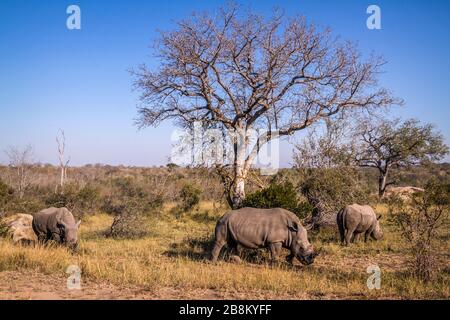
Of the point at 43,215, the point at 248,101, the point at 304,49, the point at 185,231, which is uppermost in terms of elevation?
the point at 304,49

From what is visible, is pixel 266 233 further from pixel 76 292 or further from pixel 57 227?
pixel 57 227

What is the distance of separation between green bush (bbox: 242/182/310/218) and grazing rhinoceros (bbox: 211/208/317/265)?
8.12 feet

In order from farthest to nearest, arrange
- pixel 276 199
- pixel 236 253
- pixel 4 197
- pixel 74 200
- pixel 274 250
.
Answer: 1. pixel 74 200
2. pixel 4 197
3. pixel 276 199
4. pixel 236 253
5. pixel 274 250

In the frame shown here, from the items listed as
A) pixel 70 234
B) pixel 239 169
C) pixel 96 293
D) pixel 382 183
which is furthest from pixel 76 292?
pixel 382 183

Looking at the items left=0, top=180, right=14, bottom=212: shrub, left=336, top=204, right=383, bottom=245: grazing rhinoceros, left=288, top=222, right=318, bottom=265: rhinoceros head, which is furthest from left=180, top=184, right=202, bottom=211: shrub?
left=288, top=222, right=318, bottom=265: rhinoceros head

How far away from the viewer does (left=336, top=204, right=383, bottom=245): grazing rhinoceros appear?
42.6 ft

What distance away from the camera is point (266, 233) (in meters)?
9.84

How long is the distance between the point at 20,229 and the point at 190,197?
36.3 feet

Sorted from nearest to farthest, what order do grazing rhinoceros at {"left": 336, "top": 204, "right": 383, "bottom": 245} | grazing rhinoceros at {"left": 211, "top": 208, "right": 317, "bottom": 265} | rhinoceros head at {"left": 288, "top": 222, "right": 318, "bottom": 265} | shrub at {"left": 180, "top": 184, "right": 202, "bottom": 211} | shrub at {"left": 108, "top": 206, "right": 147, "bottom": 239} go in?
1. rhinoceros head at {"left": 288, "top": 222, "right": 318, "bottom": 265}
2. grazing rhinoceros at {"left": 211, "top": 208, "right": 317, "bottom": 265}
3. grazing rhinoceros at {"left": 336, "top": 204, "right": 383, "bottom": 245}
4. shrub at {"left": 108, "top": 206, "right": 147, "bottom": 239}
5. shrub at {"left": 180, "top": 184, "right": 202, "bottom": 211}

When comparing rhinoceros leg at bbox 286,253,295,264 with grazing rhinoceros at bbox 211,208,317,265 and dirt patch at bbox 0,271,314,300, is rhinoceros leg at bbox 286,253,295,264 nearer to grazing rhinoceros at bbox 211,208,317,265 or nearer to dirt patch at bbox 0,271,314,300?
grazing rhinoceros at bbox 211,208,317,265

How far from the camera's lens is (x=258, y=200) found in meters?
12.8
